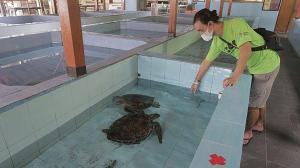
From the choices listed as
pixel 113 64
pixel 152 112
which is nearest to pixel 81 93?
pixel 113 64

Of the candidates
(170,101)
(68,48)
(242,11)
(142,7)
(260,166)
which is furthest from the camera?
(142,7)

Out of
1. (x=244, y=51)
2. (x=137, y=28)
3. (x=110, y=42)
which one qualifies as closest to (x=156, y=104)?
(x=244, y=51)

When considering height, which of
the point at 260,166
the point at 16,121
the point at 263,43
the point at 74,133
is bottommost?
the point at 260,166

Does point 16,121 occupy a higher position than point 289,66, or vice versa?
point 16,121

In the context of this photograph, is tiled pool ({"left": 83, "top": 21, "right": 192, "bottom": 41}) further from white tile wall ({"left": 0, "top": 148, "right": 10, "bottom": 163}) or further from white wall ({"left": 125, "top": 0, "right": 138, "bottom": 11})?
white tile wall ({"left": 0, "top": 148, "right": 10, "bottom": 163})

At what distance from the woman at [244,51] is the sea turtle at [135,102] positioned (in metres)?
0.91

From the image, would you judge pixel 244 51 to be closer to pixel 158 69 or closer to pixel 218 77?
pixel 218 77

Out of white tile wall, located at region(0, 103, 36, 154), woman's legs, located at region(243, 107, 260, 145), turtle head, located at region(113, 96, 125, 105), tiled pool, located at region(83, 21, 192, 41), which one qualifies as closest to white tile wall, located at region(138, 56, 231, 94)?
woman's legs, located at region(243, 107, 260, 145)

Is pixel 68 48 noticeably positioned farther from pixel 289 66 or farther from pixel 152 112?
pixel 289 66

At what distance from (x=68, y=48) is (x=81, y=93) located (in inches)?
21.5

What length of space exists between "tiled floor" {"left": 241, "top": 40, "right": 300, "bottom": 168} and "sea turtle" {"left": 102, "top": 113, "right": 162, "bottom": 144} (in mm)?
1070

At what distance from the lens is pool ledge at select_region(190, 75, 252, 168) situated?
1.17 metres

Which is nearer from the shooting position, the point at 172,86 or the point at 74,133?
the point at 74,133

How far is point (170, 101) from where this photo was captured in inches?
128
